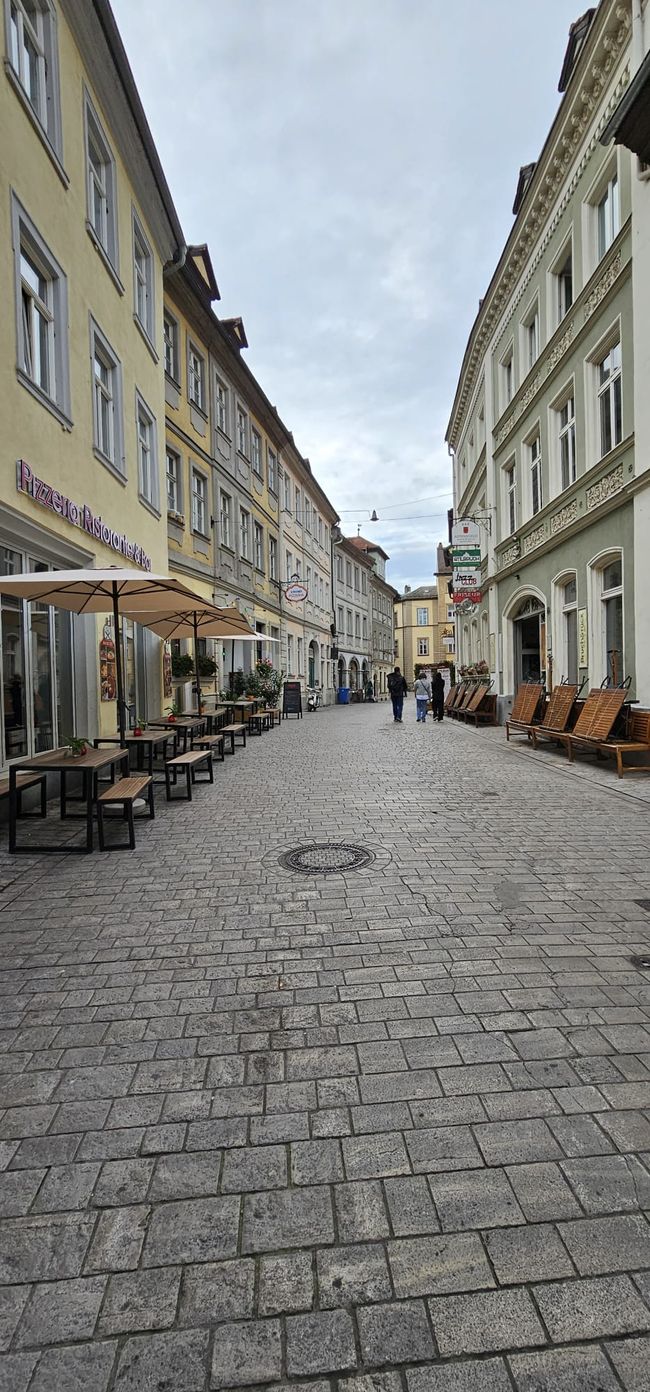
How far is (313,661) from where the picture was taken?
38156 mm

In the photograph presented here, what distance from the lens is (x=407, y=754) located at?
526 inches

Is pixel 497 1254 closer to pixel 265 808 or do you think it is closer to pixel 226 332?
pixel 265 808

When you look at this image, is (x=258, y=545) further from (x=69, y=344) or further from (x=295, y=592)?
(x=69, y=344)

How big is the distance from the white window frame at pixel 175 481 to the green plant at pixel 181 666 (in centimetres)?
383

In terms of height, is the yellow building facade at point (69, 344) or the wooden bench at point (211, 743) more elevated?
the yellow building facade at point (69, 344)

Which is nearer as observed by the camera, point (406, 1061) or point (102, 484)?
point (406, 1061)

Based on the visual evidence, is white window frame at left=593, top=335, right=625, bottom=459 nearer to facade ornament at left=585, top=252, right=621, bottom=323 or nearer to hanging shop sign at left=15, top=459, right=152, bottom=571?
facade ornament at left=585, top=252, right=621, bottom=323

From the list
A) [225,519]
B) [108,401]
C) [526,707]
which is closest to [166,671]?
[108,401]

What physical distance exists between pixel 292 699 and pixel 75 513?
17.9 metres

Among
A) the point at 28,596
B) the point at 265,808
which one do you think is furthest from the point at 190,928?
the point at 28,596

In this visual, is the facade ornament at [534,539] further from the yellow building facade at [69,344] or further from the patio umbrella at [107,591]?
the patio umbrella at [107,591]

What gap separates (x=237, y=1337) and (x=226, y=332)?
2208 centimetres

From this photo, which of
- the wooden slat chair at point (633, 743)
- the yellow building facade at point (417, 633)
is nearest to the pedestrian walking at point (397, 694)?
the wooden slat chair at point (633, 743)

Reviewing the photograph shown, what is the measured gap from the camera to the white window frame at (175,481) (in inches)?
671
